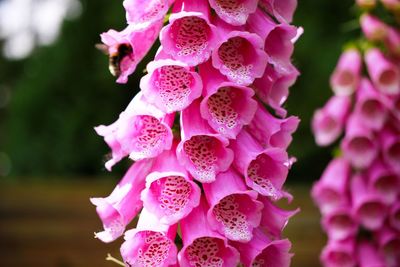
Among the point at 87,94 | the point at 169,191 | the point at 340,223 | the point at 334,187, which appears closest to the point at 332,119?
the point at 334,187

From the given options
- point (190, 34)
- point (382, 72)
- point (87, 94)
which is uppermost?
point (190, 34)

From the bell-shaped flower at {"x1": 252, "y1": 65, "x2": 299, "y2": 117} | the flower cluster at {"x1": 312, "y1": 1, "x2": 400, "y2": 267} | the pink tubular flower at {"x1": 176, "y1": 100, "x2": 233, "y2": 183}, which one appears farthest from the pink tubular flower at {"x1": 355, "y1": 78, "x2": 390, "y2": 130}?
the pink tubular flower at {"x1": 176, "y1": 100, "x2": 233, "y2": 183}

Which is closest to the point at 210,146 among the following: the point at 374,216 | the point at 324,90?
the point at 374,216

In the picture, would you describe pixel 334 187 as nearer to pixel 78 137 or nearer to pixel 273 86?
pixel 273 86

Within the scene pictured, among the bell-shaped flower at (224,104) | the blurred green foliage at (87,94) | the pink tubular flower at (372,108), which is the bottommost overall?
the blurred green foliage at (87,94)

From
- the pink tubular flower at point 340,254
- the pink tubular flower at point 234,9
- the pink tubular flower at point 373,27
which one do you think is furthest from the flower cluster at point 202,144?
the pink tubular flower at point 373,27

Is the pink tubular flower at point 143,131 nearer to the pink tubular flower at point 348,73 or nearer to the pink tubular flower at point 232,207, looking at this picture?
the pink tubular flower at point 232,207

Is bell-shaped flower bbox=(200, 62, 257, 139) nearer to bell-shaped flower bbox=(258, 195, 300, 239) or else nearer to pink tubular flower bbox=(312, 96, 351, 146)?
bell-shaped flower bbox=(258, 195, 300, 239)
